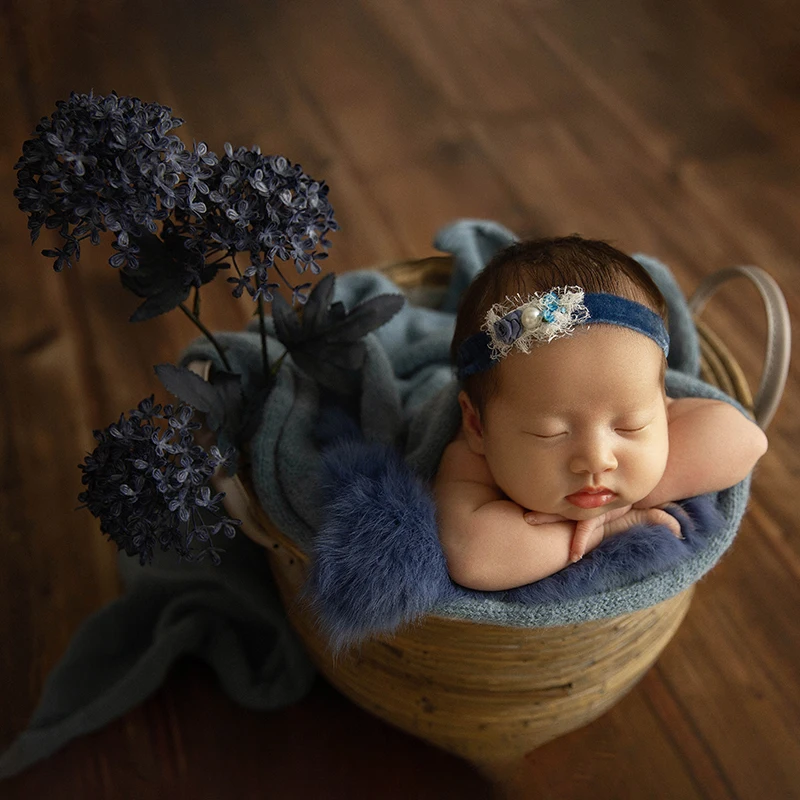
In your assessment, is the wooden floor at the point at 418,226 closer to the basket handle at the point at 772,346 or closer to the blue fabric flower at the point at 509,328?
the basket handle at the point at 772,346

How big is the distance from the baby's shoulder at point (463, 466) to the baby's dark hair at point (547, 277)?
0.06 meters

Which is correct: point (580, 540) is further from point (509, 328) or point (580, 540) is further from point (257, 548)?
point (257, 548)

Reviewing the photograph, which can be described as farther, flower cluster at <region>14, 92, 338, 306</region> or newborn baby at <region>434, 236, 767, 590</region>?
newborn baby at <region>434, 236, 767, 590</region>

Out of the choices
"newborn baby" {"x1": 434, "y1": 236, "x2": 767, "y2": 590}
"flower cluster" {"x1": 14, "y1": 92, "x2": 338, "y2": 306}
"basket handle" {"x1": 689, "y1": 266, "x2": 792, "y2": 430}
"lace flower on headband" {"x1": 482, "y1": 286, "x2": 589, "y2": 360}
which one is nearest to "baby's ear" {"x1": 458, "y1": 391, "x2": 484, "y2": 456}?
"newborn baby" {"x1": 434, "y1": 236, "x2": 767, "y2": 590}

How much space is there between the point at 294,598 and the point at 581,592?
0.35 m

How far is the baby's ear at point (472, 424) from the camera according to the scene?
0.99m

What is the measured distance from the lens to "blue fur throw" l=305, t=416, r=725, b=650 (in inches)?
34.1

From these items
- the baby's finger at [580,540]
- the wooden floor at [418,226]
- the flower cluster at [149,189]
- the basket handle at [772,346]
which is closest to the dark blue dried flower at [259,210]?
the flower cluster at [149,189]

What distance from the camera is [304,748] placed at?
120cm

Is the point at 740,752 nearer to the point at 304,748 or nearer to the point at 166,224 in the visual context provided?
the point at 304,748

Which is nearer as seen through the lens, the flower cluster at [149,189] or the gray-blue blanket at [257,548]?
the flower cluster at [149,189]

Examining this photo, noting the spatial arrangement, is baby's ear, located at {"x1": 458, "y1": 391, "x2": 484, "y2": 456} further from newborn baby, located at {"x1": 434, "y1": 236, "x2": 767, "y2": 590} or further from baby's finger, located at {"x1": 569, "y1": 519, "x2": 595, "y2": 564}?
baby's finger, located at {"x1": 569, "y1": 519, "x2": 595, "y2": 564}

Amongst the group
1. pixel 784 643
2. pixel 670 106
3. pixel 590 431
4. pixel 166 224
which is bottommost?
pixel 784 643

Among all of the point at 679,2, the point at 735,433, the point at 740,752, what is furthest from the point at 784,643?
the point at 679,2
